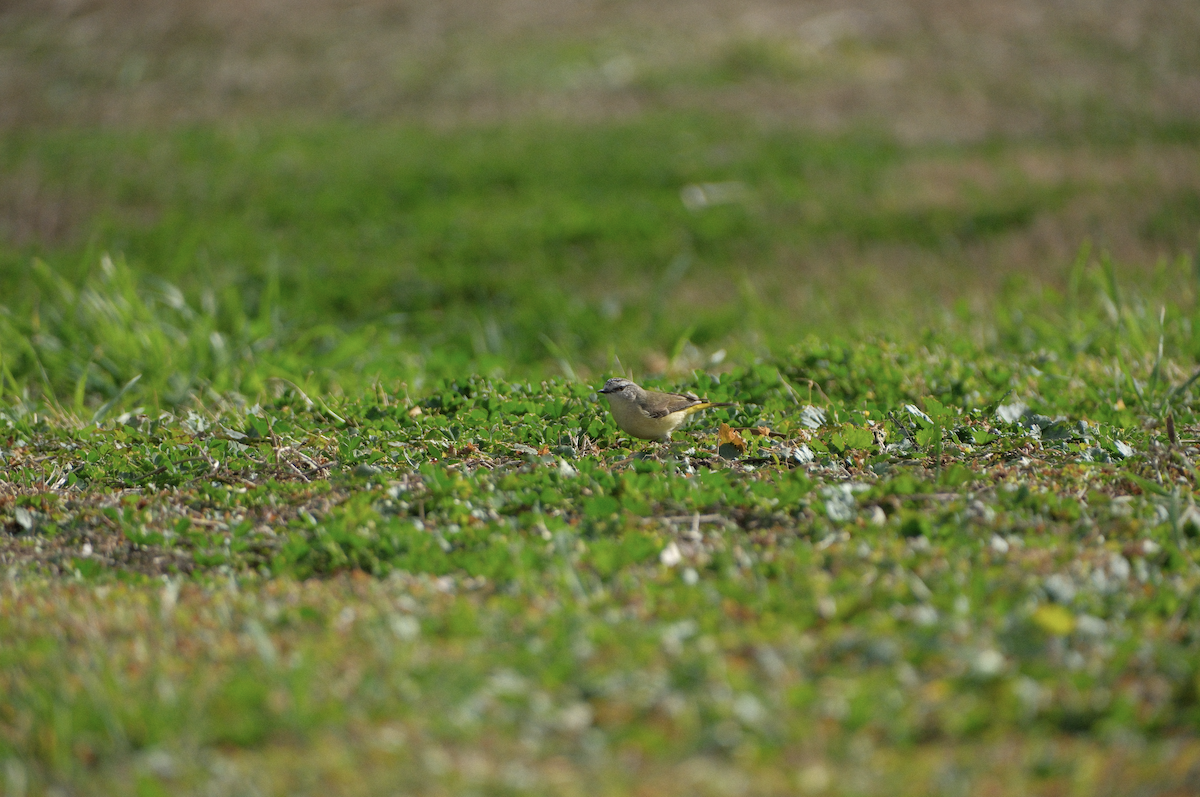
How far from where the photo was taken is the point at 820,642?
3312 mm

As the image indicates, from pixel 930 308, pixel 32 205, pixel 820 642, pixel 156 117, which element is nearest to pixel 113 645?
pixel 820 642

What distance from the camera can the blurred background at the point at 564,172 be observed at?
8.87 metres

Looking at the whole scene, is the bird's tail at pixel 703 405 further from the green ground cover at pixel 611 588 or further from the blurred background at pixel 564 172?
the blurred background at pixel 564 172

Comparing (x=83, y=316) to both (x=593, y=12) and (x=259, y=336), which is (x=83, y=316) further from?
(x=593, y=12)

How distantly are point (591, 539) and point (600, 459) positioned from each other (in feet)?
3.33

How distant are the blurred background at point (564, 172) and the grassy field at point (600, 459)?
0.08 metres

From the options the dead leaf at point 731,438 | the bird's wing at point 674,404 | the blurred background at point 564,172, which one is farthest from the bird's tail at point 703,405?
the blurred background at point 564,172

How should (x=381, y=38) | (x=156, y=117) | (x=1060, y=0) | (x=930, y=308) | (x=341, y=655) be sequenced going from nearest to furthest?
(x=341, y=655) < (x=930, y=308) < (x=156, y=117) < (x=381, y=38) < (x=1060, y=0)

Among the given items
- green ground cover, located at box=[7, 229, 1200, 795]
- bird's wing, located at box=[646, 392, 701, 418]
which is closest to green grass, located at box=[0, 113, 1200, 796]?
green ground cover, located at box=[7, 229, 1200, 795]

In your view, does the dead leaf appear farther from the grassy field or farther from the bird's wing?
the bird's wing

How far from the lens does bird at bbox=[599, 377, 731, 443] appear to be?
5.12 m

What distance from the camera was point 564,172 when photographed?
492 inches

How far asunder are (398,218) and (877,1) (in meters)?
12.3

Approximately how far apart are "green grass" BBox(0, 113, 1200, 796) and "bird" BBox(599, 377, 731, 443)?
24cm
